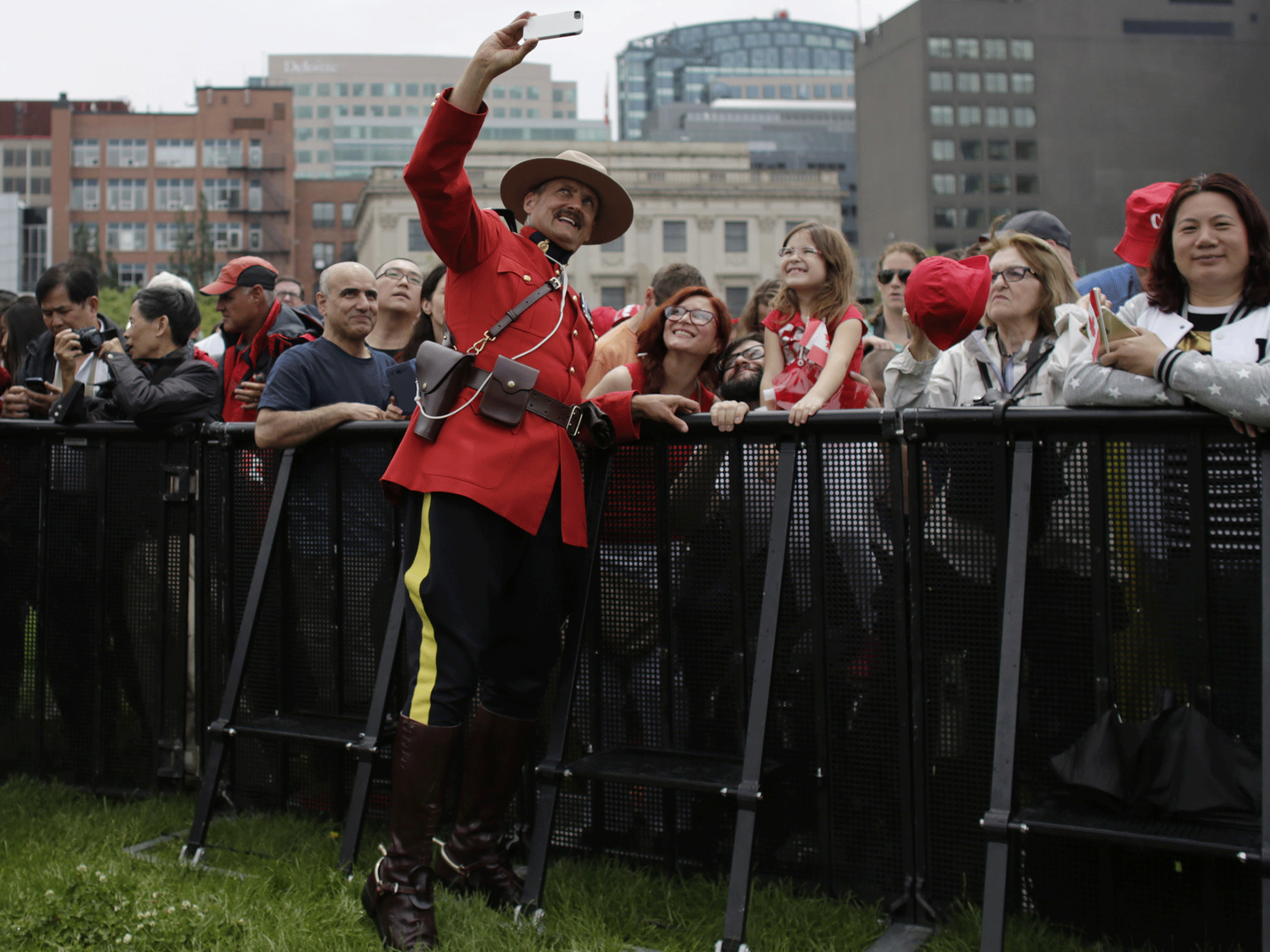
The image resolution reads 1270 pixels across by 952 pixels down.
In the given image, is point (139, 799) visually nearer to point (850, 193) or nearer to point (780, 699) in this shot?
point (780, 699)

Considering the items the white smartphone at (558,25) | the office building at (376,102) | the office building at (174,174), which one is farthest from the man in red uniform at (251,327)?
the office building at (376,102)

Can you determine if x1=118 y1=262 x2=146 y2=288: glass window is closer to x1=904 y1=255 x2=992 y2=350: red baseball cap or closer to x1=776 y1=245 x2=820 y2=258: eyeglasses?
x1=776 y1=245 x2=820 y2=258: eyeglasses

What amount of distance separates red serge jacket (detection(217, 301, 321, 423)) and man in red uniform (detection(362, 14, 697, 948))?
261 cm

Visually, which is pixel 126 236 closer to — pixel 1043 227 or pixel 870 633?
pixel 1043 227

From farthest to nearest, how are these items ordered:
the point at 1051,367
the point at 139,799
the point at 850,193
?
the point at 850,193 < the point at 139,799 < the point at 1051,367

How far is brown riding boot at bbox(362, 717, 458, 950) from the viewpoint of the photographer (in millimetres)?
3848

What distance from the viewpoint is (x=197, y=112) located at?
358ft

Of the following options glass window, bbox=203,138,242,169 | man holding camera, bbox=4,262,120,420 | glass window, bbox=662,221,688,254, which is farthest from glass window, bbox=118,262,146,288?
man holding camera, bbox=4,262,120,420

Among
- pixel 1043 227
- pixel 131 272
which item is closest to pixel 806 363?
pixel 1043 227

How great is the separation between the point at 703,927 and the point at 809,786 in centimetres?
56

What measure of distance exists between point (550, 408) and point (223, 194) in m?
114

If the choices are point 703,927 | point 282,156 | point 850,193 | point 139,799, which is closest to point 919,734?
point 703,927

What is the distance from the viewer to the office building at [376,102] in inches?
6407

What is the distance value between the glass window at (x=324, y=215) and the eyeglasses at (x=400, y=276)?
110 metres
